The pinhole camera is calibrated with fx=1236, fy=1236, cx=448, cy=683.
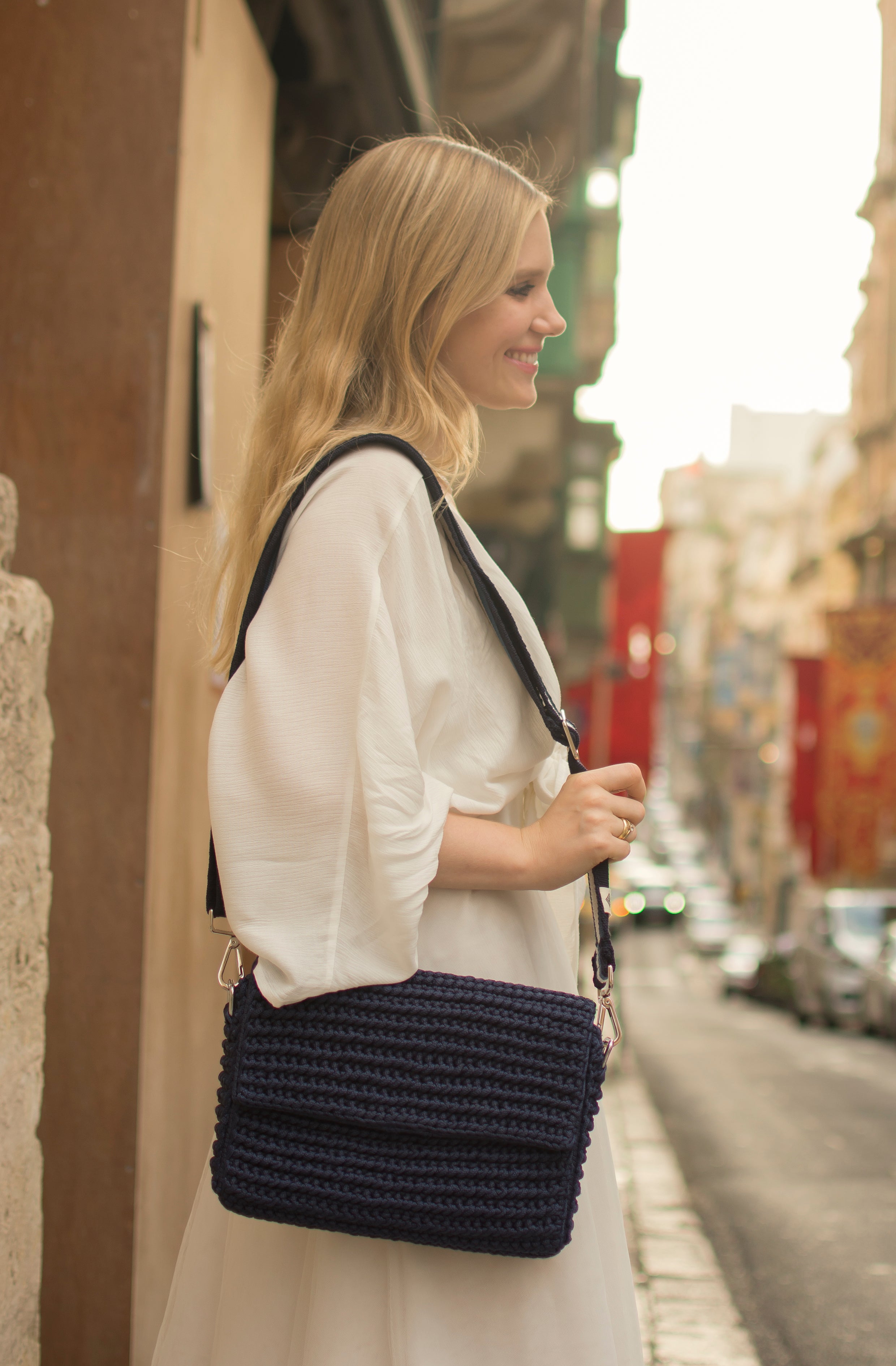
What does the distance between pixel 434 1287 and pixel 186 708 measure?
1632 millimetres

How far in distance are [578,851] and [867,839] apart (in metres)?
22.2

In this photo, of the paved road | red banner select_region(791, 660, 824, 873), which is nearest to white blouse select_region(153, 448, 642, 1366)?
the paved road

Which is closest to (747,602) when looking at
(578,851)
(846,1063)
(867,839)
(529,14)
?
(867,839)

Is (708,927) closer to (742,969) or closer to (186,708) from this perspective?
(742,969)

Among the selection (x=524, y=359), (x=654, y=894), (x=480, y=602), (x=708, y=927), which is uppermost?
(x=524, y=359)

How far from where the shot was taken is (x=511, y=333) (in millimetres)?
1532

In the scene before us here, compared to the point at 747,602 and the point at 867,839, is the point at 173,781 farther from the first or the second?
the point at 747,602

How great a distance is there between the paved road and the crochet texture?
248 centimetres

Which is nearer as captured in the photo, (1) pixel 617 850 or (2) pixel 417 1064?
(2) pixel 417 1064

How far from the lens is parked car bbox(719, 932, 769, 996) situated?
95.9 feet

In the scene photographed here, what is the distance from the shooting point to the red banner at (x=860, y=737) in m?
21.0

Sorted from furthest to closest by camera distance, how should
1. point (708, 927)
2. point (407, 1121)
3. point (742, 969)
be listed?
1. point (708, 927)
2. point (742, 969)
3. point (407, 1121)

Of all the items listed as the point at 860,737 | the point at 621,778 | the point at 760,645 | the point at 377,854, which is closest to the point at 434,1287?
the point at 377,854

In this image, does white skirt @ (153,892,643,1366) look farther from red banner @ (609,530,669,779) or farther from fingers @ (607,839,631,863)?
red banner @ (609,530,669,779)
